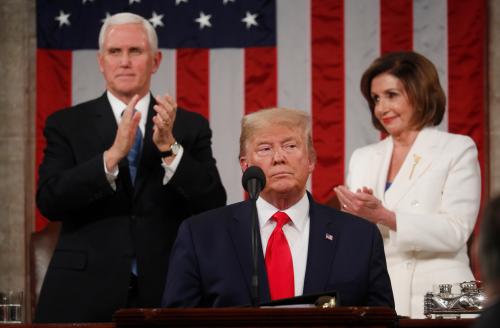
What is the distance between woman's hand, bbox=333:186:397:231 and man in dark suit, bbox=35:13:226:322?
529 millimetres

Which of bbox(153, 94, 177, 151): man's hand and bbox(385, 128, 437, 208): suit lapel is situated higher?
bbox(153, 94, 177, 151): man's hand

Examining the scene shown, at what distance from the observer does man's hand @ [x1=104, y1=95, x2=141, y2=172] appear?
4.14m

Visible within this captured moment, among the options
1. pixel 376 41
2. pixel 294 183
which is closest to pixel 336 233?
pixel 294 183

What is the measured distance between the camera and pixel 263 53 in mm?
6285

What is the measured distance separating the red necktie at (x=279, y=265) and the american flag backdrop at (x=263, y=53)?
261 cm

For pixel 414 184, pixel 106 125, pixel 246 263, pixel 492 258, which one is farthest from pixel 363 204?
pixel 492 258

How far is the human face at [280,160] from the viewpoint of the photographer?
11.8ft

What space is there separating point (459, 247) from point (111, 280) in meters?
1.54

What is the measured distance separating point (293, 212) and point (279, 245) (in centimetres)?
15

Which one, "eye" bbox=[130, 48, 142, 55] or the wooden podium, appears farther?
"eye" bbox=[130, 48, 142, 55]

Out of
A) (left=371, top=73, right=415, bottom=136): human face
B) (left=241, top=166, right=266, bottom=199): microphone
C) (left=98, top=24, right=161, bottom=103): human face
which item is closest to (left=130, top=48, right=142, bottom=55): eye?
(left=98, top=24, right=161, bottom=103): human face

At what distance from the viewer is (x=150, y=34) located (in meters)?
4.64

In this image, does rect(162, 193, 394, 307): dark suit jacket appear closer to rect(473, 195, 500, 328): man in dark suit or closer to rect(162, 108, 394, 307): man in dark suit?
rect(162, 108, 394, 307): man in dark suit

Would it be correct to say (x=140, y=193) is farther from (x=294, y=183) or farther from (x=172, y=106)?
(x=294, y=183)
